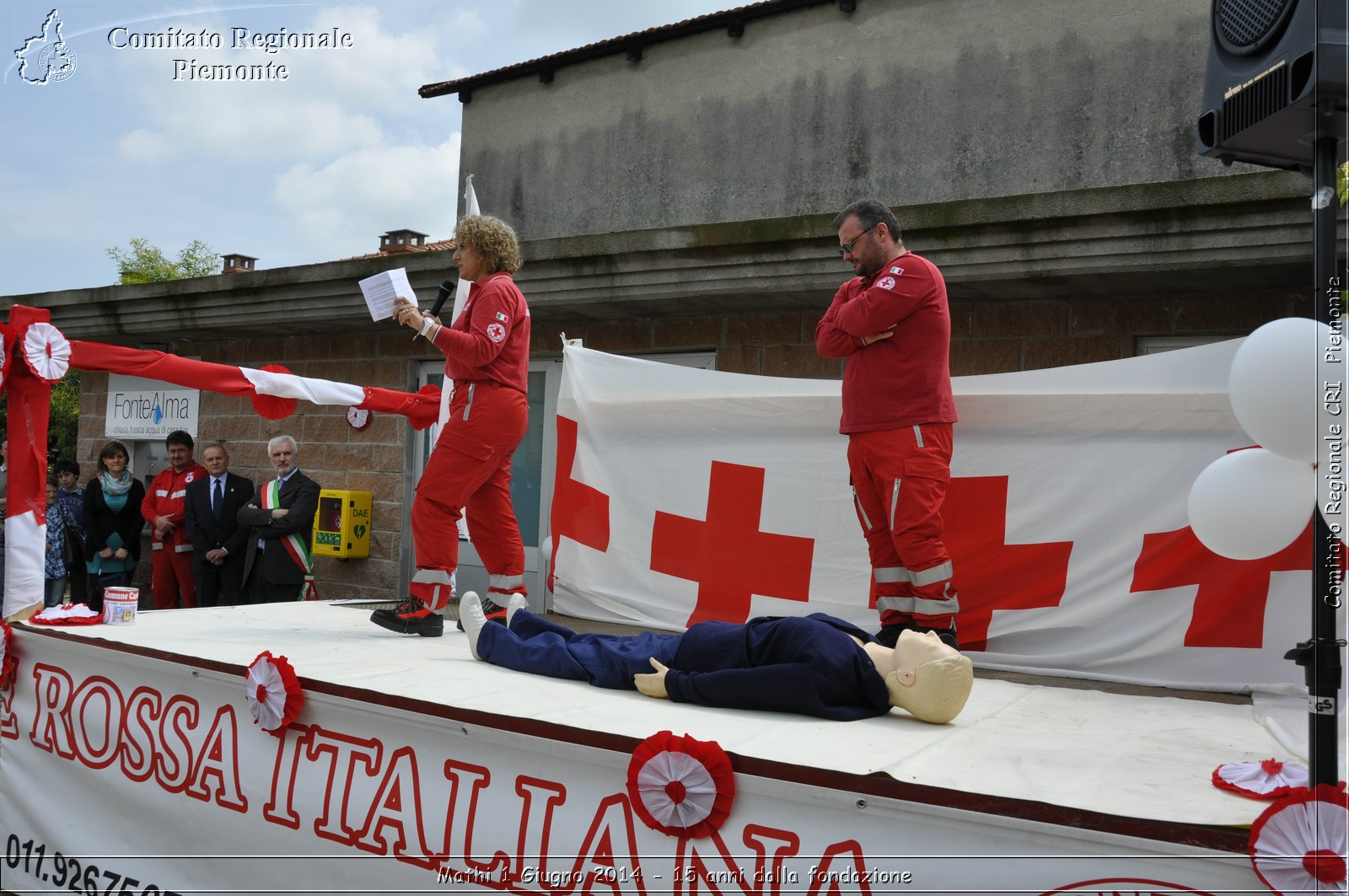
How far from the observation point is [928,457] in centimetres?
336

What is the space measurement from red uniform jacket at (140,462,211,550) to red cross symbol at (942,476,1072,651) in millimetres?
5116

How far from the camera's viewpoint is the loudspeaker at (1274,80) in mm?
1820

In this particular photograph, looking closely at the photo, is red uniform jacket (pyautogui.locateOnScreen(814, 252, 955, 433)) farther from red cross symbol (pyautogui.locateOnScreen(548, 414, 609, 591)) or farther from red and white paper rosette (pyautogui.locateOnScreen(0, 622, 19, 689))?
red and white paper rosette (pyautogui.locateOnScreen(0, 622, 19, 689))

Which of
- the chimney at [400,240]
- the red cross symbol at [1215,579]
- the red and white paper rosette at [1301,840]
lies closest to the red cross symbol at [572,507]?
the red cross symbol at [1215,579]

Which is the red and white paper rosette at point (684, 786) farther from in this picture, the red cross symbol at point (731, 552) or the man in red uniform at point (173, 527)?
the man in red uniform at point (173, 527)

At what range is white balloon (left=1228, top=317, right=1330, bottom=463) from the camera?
5.84ft

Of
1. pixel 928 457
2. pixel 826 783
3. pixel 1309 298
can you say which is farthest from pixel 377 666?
pixel 1309 298

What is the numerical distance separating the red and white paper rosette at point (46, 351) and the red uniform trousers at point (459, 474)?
132 centimetres

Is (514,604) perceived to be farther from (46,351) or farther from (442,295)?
(46,351)

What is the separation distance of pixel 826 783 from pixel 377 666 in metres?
1.64

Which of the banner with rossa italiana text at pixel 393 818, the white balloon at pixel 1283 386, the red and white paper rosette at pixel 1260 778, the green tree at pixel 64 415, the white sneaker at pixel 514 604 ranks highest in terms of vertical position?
the green tree at pixel 64 415

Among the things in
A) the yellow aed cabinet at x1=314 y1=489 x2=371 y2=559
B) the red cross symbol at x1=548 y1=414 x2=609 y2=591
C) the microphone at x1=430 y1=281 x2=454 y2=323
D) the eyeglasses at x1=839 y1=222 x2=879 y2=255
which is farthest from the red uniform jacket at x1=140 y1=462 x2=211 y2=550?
the eyeglasses at x1=839 y1=222 x2=879 y2=255

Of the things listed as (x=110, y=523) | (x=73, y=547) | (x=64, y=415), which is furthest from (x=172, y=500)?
(x=64, y=415)

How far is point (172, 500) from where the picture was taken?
23.0ft
